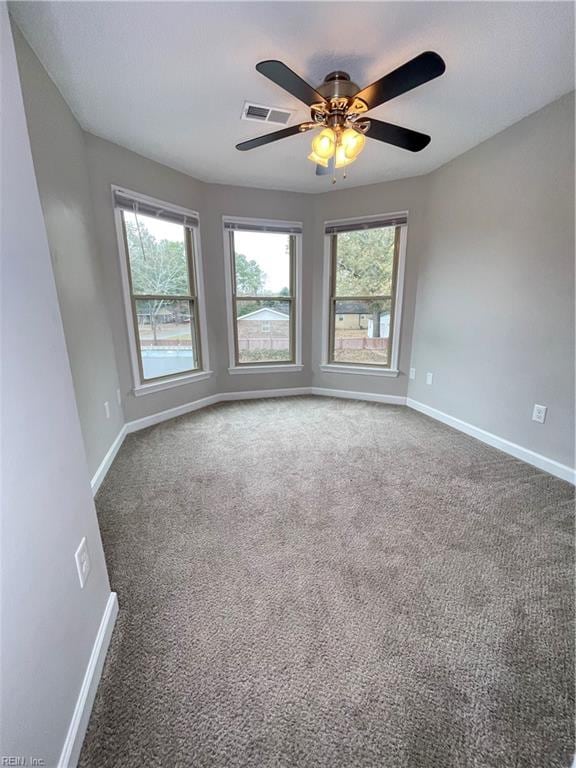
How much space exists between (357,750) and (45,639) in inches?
35.8

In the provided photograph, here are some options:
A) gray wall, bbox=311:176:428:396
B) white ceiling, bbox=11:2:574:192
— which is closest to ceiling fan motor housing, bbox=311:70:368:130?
white ceiling, bbox=11:2:574:192

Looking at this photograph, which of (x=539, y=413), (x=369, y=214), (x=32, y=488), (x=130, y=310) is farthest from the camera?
(x=369, y=214)

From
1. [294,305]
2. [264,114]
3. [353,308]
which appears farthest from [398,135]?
[294,305]

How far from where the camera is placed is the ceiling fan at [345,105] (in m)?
1.30

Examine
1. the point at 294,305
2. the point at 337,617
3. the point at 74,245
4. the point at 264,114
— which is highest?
the point at 264,114

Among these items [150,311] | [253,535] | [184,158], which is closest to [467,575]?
[253,535]

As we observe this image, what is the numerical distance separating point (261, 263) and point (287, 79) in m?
2.30

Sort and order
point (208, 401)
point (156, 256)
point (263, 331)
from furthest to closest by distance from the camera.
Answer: point (263, 331)
point (208, 401)
point (156, 256)

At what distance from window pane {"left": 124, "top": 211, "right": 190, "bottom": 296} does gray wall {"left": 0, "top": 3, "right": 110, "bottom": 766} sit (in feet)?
7.05

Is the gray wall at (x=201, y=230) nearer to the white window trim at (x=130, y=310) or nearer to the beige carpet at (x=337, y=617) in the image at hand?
the white window trim at (x=130, y=310)

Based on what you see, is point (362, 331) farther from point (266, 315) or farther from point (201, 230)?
point (201, 230)

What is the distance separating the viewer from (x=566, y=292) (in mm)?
2064

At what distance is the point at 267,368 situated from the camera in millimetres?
3922

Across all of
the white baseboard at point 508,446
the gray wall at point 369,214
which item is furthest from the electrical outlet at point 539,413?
the gray wall at point 369,214
